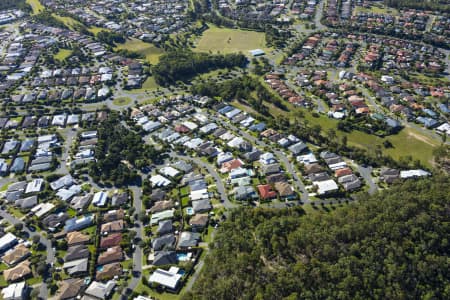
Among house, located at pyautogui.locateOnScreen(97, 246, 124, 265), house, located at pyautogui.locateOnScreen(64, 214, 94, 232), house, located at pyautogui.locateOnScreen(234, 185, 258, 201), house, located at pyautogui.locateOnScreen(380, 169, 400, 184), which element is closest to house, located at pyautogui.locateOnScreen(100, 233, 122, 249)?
house, located at pyautogui.locateOnScreen(97, 246, 124, 265)

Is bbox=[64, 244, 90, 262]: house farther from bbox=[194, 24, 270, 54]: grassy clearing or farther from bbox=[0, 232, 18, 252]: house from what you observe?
bbox=[194, 24, 270, 54]: grassy clearing

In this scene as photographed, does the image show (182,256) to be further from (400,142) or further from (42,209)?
(400,142)

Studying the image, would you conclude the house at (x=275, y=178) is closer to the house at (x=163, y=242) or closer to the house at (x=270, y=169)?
the house at (x=270, y=169)

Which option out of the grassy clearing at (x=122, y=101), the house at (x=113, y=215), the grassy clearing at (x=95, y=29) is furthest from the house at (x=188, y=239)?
the grassy clearing at (x=95, y=29)

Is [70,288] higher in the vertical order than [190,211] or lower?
lower

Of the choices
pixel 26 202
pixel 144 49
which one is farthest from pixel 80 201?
pixel 144 49

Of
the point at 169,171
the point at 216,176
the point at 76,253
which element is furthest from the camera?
the point at 169,171

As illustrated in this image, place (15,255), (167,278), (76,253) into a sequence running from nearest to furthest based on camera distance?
(167,278) < (76,253) < (15,255)

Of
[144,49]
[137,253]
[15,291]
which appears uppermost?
[144,49]

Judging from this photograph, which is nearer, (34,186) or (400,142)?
(34,186)
